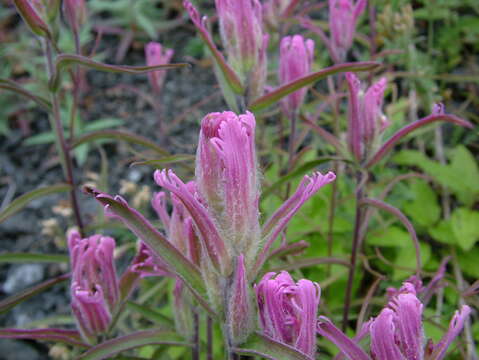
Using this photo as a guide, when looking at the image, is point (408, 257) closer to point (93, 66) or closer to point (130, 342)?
point (130, 342)

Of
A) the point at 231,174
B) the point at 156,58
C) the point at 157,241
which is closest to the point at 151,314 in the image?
the point at 157,241

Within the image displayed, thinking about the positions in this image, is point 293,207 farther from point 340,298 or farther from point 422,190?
point 422,190

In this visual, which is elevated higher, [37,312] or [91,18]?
[91,18]

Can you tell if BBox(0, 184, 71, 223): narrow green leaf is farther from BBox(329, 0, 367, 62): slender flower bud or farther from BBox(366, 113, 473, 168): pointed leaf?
BBox(329, 0, 367, 62): slender flower bud

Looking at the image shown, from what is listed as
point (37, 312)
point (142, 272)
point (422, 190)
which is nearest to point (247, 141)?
point (142, 272)

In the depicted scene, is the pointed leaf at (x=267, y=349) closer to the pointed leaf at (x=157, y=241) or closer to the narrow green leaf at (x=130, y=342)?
the pointed leaf at (x=157, y=241)

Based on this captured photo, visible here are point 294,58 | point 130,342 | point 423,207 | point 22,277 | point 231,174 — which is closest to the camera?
point 231,174
